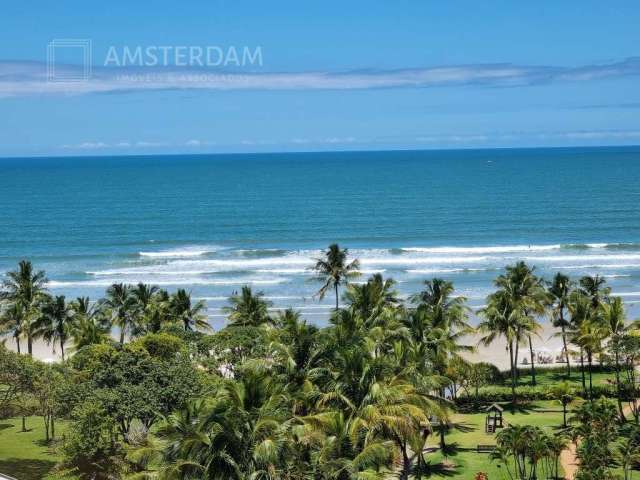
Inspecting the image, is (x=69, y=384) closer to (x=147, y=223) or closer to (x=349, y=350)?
(x=349, y=350)

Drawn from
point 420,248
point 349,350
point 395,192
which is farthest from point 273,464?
point 395,192

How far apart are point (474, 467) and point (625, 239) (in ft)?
220

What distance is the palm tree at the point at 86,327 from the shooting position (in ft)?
129

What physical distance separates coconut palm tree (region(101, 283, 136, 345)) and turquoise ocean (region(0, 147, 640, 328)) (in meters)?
14.5

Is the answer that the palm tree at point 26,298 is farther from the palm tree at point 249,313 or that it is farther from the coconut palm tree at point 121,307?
the palm tree at point 249,313

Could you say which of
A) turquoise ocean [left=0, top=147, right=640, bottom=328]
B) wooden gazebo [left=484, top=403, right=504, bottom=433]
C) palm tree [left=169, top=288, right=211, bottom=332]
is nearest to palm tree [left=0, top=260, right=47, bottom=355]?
palm tree [left=169, top=288, right=211, bottom=332]

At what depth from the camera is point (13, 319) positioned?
48.8 meters

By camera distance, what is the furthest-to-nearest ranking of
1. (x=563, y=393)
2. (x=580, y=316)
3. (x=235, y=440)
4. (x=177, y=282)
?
(x=177, y=282) < (x=580, y=316) < (x=563, y=393) < (x=235, y=440)

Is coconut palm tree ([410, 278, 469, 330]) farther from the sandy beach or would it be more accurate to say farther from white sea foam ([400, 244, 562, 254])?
white sea foam ([400, 244, 562, 254])

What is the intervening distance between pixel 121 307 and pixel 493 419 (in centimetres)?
2150

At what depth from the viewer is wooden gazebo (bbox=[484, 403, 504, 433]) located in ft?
129

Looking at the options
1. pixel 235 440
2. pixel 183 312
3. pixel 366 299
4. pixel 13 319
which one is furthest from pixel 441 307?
pixel 13 319

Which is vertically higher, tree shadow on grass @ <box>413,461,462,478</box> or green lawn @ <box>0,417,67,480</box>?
green lawn @ <box>0,417,67,480</box>

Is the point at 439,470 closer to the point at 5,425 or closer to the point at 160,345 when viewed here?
the point at 160,345
